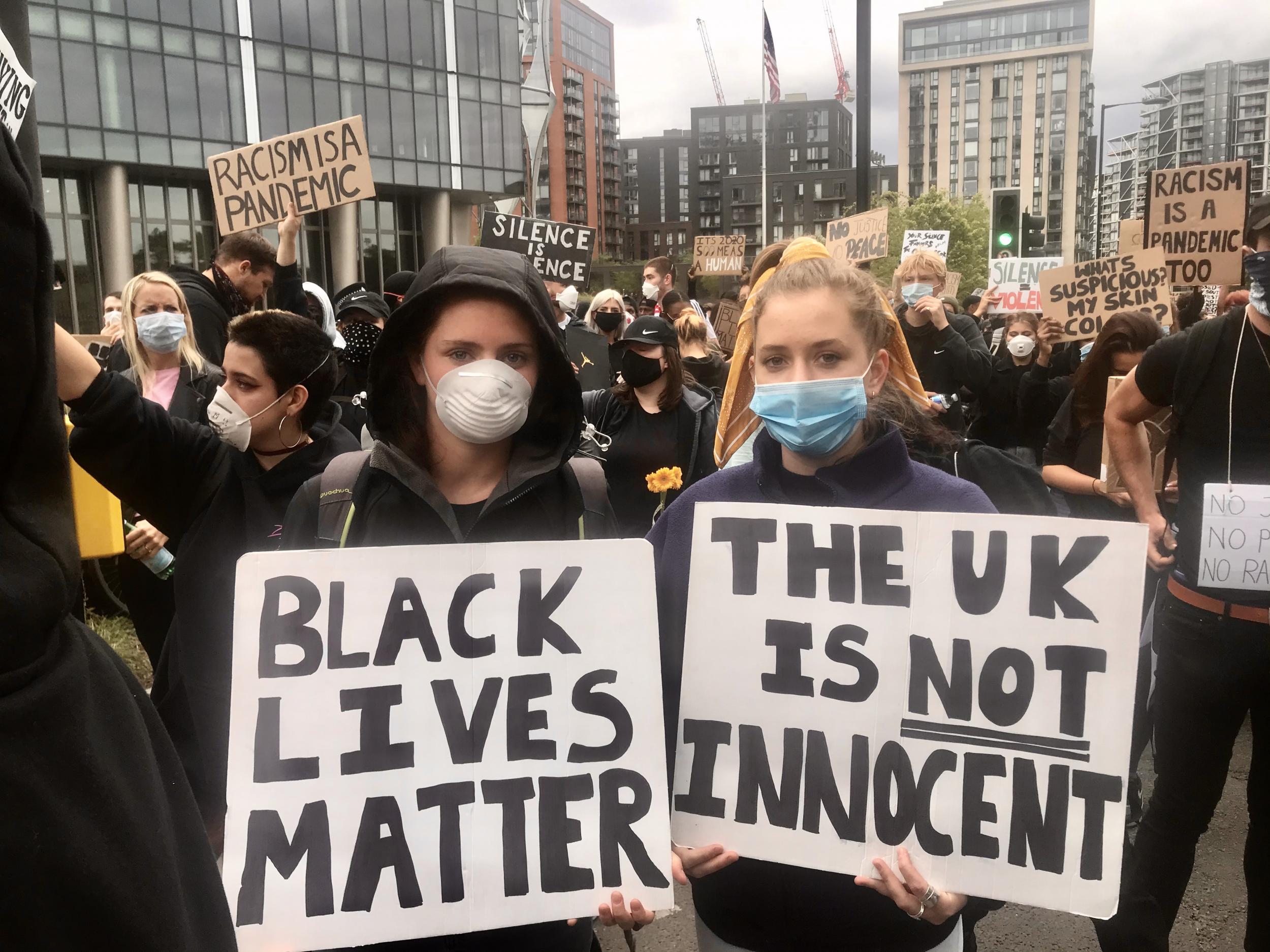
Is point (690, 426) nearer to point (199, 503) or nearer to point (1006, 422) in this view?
point (1006, 422)

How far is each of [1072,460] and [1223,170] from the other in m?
3.24

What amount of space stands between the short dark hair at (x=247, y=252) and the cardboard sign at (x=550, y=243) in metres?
2.75

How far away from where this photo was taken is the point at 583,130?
106 meters

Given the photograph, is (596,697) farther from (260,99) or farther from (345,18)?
(345,18)

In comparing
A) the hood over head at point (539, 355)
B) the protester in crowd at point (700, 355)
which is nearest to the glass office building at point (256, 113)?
the protester in crowd at point (700, 355)

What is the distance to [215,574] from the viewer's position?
8.49 ft

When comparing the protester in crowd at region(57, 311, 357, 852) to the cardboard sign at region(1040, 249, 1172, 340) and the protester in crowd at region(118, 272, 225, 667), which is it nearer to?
Answer: the protester in crowd at region(118, 272, 225, 667)

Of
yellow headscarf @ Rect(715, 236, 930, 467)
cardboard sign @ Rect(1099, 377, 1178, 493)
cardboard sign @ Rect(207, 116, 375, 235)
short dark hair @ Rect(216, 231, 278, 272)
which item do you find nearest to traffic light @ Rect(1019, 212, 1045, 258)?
cardboard sign @ Rect(207, 116, 375, 235)

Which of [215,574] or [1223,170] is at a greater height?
[1223,170]

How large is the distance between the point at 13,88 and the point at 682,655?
5.79 ft

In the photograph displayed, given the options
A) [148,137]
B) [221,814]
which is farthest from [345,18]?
[221,814]

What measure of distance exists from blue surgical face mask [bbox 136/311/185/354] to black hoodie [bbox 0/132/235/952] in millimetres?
3892

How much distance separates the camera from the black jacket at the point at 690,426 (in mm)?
4816

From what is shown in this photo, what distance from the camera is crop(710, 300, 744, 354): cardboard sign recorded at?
9852 mm
